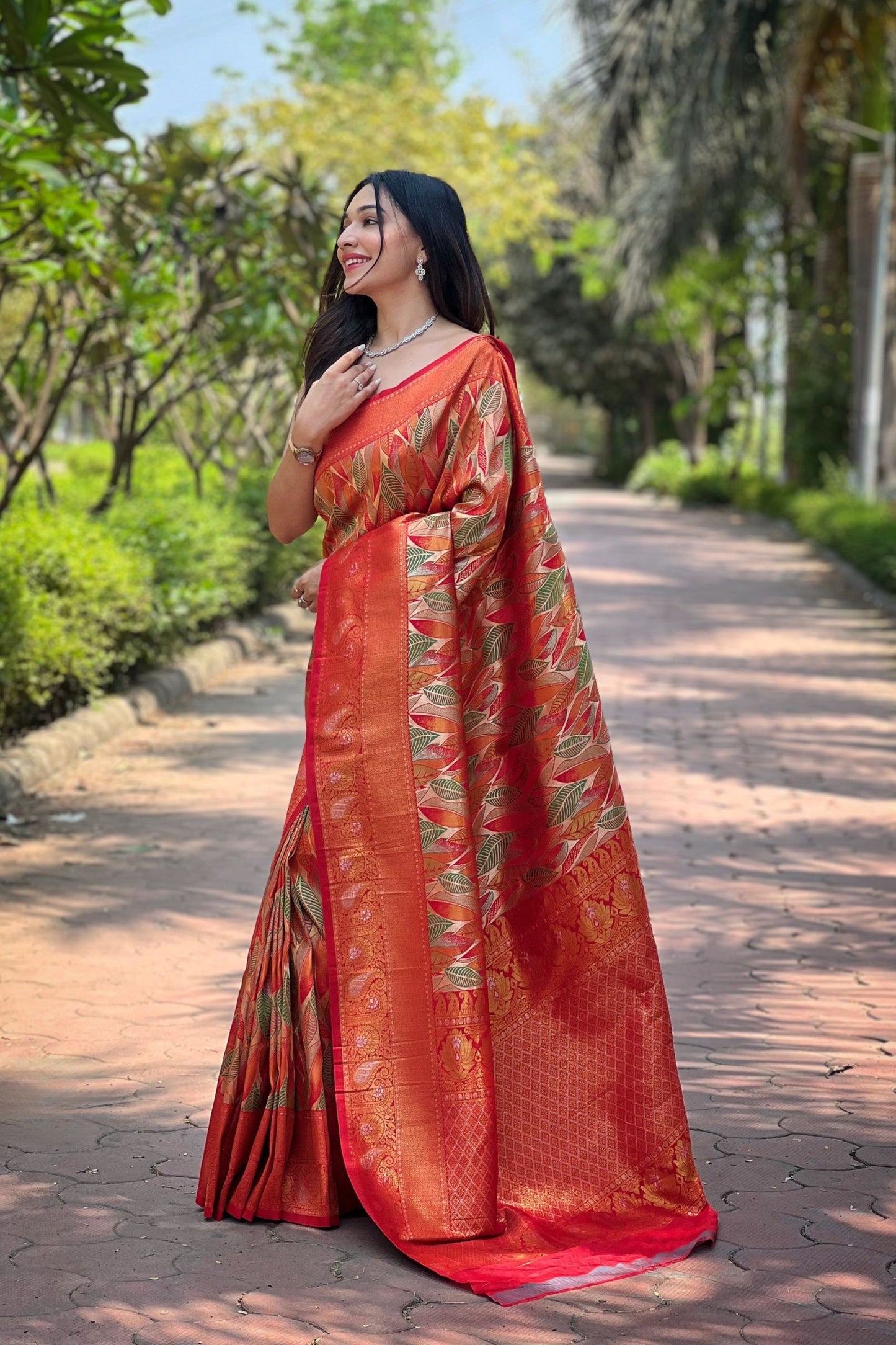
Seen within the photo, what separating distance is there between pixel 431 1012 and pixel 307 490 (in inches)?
39.7

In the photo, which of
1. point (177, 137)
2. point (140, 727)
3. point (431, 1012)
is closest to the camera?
point (431, 1012)

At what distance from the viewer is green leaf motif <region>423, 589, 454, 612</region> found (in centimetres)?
285

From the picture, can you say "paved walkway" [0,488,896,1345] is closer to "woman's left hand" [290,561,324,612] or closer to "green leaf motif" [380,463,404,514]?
"woman's left hand" [290,561,324,612]

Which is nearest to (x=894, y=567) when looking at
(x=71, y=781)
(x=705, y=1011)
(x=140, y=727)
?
(x=140, y=727)

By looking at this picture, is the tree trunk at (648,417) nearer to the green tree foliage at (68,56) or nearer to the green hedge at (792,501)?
the green hedge at (792,501)

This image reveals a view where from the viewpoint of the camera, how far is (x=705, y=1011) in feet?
14.2

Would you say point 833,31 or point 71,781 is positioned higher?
point 833,31

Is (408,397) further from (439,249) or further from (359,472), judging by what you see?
(439,249)

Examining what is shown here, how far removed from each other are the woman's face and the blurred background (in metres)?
2.51

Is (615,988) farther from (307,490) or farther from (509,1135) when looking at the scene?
(307,490)

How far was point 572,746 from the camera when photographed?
117 inches

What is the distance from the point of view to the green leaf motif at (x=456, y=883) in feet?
9.29

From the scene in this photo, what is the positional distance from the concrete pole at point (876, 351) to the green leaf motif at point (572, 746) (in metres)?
17.7

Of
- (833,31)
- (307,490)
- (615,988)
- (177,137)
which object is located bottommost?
(615,988)
